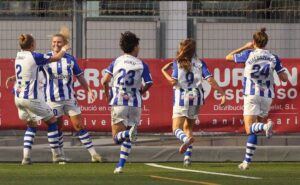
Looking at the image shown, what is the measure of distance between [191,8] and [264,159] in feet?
13.5

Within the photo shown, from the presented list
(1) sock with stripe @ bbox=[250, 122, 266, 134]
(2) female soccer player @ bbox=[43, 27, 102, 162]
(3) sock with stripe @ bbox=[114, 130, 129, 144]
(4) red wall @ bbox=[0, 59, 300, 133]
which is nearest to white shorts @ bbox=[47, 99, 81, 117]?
(2) female soccer player @ bbox=[43, 27, 102, 162]

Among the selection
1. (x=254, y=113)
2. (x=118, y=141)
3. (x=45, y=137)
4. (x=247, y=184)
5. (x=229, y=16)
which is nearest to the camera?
(x=247, y=184)

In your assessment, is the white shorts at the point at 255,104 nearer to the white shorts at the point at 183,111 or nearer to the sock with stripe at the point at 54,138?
the white shorts at the point at 183,111

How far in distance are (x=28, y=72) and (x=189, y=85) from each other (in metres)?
2.45

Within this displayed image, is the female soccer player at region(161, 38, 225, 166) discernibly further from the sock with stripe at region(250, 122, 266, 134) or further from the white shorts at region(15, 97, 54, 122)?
the white shorts at region(15, 97, 54, 122)

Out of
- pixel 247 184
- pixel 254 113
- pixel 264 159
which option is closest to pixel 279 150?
pixel 264 159

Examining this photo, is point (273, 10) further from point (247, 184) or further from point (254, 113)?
point (247, 184)

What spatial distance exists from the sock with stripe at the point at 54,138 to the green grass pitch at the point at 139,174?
0.93 feet

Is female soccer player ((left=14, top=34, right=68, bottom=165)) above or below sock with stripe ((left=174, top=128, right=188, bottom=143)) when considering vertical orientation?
above

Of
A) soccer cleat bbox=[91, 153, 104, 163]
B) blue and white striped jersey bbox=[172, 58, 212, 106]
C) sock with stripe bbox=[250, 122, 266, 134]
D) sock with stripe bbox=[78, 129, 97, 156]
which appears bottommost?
soccer cleat bbox=[91, 153, 104, 163]

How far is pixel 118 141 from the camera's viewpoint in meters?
16.0

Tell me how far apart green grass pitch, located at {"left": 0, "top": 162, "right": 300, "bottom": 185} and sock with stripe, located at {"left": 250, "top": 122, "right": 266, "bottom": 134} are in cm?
57

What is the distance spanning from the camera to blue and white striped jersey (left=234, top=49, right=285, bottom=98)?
682 inches

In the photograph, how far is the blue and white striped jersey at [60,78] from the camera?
1862 centimetres
